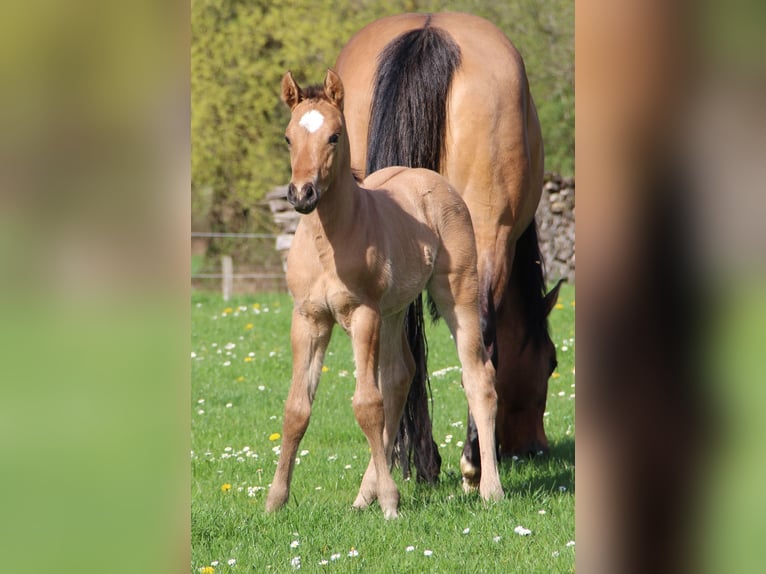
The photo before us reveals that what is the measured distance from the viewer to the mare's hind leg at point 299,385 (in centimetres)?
429

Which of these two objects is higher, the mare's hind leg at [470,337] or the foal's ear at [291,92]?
the foal's ear at [291,92]

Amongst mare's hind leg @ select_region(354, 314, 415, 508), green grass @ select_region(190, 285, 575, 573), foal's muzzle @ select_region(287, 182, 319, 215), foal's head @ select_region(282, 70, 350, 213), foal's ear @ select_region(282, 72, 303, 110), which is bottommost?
green grass @ select_region(190, 285, 575, 573)

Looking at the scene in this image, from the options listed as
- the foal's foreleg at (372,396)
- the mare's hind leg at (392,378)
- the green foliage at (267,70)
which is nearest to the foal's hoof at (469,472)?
the mare's hind leg at (392,378)

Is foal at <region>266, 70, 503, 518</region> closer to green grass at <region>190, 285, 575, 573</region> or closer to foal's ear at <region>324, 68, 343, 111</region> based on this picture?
foal's ear at <region>324, 68, 343, 111</region>

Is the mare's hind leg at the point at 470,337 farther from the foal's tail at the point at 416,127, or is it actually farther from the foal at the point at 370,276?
the foal's tail at the point at 416,127

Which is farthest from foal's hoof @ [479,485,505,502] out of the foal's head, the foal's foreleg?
the foal's head

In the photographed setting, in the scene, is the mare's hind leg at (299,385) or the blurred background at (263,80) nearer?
the mare's hind leg at (299,385)

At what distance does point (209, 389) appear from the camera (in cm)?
778

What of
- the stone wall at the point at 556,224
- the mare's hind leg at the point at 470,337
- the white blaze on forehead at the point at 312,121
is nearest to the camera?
the white blaze on forehead at the point at 312,121

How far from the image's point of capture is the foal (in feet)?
13.1

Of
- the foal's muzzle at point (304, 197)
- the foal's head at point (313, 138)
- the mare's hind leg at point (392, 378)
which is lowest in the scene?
the mare's hind leg at point (392, 378)

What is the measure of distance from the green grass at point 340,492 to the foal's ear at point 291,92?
72.1 inches
